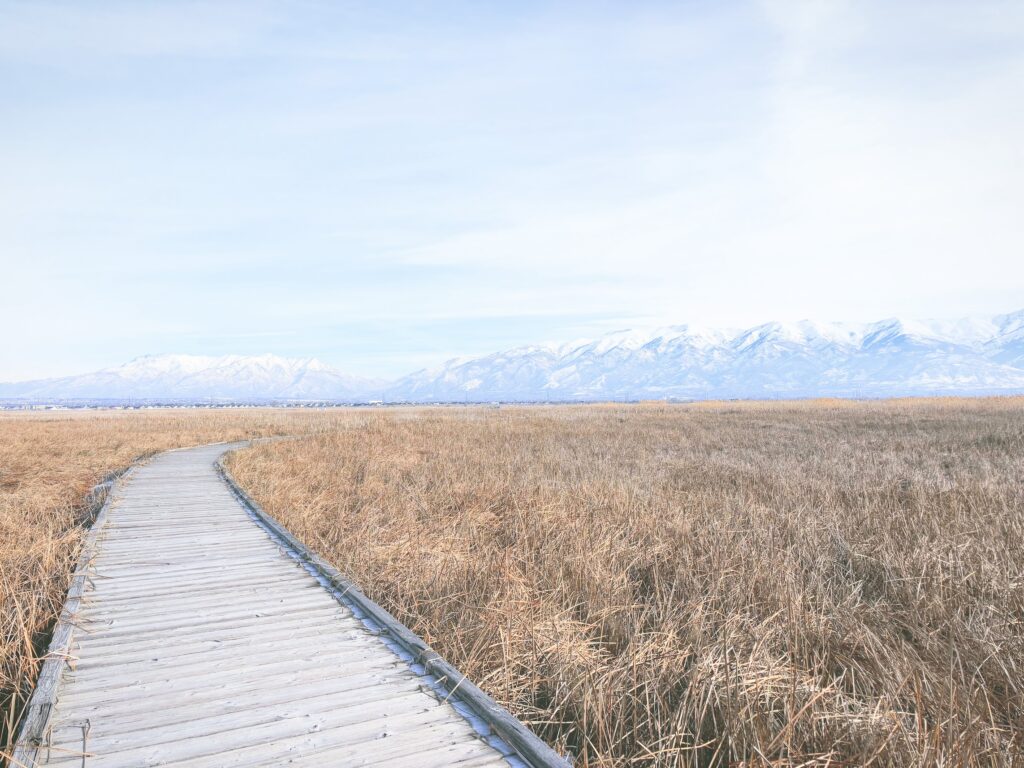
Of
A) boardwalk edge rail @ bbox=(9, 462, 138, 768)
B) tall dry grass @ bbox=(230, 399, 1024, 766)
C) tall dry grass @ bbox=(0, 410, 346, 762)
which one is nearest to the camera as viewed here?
boardwalk edge rail @ bbox=(9, 462, 138, 768)

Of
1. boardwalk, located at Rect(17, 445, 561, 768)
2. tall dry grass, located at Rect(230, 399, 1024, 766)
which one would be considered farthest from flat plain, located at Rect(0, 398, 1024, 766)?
boardwalk, located at Rect(17, 445, 561, 768)

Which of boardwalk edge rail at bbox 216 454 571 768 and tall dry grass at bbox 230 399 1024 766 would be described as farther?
tall dry grass at bbox 230 399 1024 766

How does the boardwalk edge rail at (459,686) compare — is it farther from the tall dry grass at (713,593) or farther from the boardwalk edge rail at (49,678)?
the boardwalk edge rail at (49,678)

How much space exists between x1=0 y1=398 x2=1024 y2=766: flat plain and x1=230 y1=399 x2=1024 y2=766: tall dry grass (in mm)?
33

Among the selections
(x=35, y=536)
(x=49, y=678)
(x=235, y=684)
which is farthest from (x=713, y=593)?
(x=35, y=536)

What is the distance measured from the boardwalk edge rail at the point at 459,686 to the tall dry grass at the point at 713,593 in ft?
1.67

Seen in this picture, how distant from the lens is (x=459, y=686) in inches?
137

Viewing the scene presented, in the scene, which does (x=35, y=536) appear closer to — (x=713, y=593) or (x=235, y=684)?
(x=235, y=684)

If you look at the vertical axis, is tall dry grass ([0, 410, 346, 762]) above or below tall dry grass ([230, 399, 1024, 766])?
above

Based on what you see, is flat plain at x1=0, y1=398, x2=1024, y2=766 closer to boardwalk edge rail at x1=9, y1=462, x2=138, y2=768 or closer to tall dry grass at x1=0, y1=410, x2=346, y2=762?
tall dry grass at x1=0, y1=410, x2=346, y2=762

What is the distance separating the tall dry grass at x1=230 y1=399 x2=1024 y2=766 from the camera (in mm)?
3627

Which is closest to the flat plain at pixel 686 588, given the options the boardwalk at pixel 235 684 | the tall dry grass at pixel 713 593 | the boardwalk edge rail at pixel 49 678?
the tall dry grass at pixel 713 593

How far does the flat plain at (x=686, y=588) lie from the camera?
3672 millimetres

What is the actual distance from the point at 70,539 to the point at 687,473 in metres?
11.4
